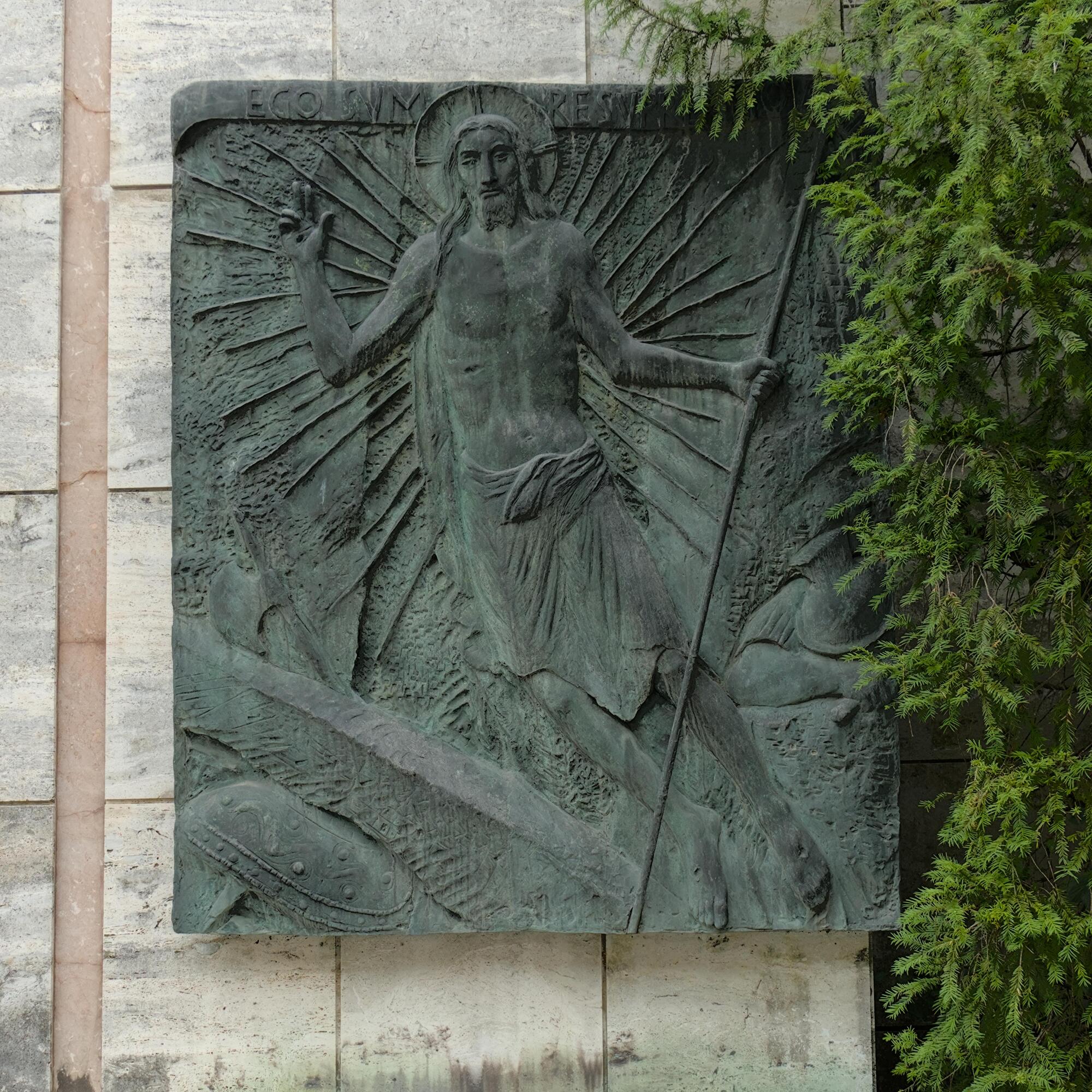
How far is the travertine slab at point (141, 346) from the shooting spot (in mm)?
4047

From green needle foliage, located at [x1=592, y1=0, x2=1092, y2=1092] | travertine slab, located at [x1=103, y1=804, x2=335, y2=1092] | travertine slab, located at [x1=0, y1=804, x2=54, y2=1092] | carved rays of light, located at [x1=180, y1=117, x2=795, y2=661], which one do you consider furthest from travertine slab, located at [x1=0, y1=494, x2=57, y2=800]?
green needle foliage, located at [x1=592, y1=0, x2=1092, y2=1092]

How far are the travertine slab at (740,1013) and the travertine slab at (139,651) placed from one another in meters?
1.55

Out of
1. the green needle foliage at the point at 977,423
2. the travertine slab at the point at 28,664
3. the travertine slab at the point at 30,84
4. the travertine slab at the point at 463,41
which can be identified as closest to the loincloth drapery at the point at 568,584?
the green needle foliage at the point at 977,423

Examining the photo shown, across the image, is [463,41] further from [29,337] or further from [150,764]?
[150,764]

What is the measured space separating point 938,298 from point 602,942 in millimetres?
2146

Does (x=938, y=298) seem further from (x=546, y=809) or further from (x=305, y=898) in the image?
(x=305, y=898)

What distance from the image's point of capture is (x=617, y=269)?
3.87 m

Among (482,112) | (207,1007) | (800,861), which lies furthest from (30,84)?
(800,861)

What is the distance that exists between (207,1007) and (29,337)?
2.18 meters

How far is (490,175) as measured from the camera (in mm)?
3791

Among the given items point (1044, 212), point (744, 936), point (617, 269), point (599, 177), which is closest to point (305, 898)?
point (744, 936)

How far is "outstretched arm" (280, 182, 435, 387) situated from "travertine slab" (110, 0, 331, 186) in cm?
54

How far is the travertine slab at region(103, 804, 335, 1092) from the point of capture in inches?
153

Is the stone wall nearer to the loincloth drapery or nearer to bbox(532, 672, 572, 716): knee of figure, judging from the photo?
bbox(532, 672, 572, 716): knee of figure
